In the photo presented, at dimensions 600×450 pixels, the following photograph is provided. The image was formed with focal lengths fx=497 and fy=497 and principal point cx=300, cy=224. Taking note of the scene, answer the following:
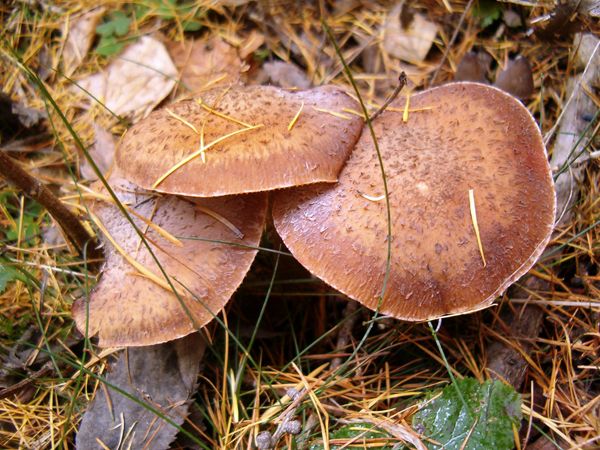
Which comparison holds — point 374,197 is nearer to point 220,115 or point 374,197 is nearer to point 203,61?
point 220,115

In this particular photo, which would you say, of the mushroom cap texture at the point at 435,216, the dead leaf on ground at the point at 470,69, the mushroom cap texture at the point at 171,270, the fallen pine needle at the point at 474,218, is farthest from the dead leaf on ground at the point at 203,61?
the fallen pine needle at the point at 474,218

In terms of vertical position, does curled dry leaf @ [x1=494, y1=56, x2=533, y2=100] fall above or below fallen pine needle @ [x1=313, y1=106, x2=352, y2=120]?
below

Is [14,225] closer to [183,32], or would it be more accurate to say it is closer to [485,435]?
[183,32]

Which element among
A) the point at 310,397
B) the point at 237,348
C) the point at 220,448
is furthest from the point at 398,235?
the point at 220,448

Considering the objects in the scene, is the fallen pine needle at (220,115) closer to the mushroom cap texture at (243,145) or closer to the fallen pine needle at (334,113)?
the mushroom cap texture at (243,145)

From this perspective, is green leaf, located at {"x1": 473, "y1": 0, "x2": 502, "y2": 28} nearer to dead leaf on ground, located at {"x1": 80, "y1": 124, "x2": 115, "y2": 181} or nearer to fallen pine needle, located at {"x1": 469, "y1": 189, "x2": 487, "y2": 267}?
fallen pine needle, located at {"x1": 469, "y1": 189, "x2": 487, "y2": 267}

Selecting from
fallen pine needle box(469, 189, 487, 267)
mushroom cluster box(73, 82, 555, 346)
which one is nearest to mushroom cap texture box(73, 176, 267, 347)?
mushroom cluster box(73, 82, 555, 346)
